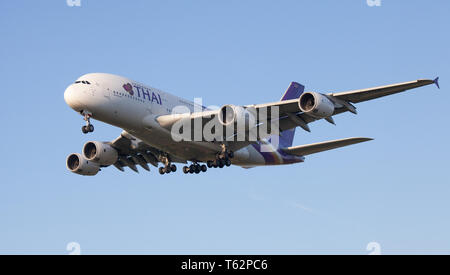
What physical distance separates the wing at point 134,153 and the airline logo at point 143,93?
181 inches

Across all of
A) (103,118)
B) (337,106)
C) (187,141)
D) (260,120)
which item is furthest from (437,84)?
(103,118)

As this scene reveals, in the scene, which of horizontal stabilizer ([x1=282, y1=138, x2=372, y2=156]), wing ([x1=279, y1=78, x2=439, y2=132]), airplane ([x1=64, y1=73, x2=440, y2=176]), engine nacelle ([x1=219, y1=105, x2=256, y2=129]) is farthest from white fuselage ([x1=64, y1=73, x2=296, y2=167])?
horizontal stabilizer ([x1=282, y1=138, x2=372, y2=156])

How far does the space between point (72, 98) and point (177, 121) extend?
6098 mm

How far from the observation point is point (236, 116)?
38.4m

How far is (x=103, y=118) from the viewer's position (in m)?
38.4

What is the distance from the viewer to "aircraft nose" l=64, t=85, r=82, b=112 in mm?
37750

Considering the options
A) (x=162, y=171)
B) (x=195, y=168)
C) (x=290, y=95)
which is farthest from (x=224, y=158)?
(x=290, y=95)

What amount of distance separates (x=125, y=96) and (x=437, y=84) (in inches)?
666

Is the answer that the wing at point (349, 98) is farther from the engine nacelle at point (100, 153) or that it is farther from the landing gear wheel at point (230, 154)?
the engine nacelle at point (100, 153)

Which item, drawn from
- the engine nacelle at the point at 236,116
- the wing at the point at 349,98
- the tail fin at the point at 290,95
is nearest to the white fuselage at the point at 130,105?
the engine nacelle at the point at 236,116

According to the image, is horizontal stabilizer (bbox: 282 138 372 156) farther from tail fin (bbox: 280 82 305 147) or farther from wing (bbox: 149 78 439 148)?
wing (bbox: 149 78 439 148)

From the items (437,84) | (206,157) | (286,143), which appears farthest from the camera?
(286,143)

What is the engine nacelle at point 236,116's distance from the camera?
3850 cm

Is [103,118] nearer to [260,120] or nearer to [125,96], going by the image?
[125,96]
